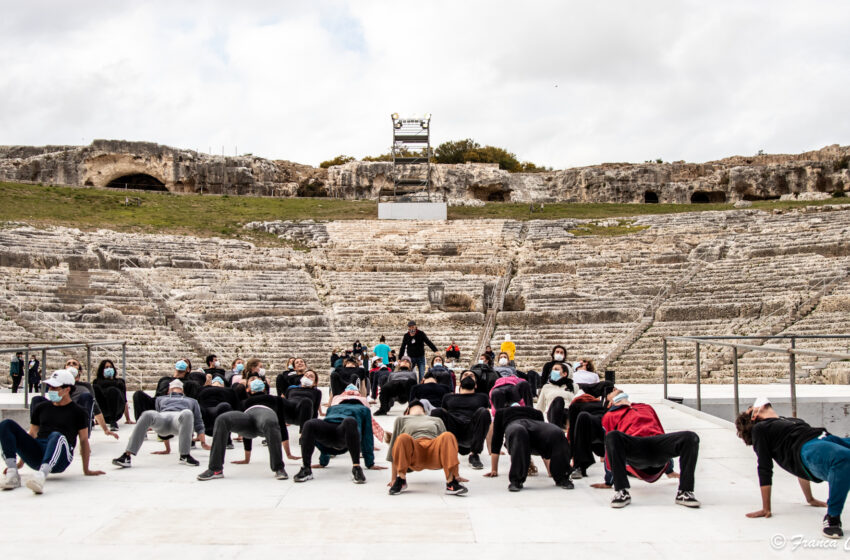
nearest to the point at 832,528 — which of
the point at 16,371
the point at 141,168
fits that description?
the point at 16,371

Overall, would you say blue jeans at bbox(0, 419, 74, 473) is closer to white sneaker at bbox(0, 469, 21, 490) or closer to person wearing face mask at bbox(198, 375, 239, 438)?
white sneaker at bbox(0, 469, 21, 490)

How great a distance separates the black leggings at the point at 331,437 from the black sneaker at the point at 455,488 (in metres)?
1.19

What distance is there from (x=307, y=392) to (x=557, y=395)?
3.33 m

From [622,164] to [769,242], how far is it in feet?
89.2

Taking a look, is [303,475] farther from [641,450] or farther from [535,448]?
[641,450]

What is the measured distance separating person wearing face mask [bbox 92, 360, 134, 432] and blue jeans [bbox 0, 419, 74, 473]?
3.45 m

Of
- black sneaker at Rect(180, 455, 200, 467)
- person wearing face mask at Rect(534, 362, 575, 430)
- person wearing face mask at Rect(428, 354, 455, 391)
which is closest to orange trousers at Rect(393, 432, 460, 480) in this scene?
person wearing face mask at Rect(534, 362, 575, 430)

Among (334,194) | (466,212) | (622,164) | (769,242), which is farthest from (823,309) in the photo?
(334,194)

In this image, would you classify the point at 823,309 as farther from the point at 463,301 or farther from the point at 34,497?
the point at 34,497

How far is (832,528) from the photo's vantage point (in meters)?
6.00

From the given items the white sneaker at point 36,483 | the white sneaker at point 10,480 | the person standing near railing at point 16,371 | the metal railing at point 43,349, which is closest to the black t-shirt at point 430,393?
the white sneaker at point 36,483

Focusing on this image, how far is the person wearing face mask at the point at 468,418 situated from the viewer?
8.96 m

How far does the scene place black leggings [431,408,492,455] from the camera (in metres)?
8.90

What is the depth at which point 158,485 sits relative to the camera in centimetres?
816
